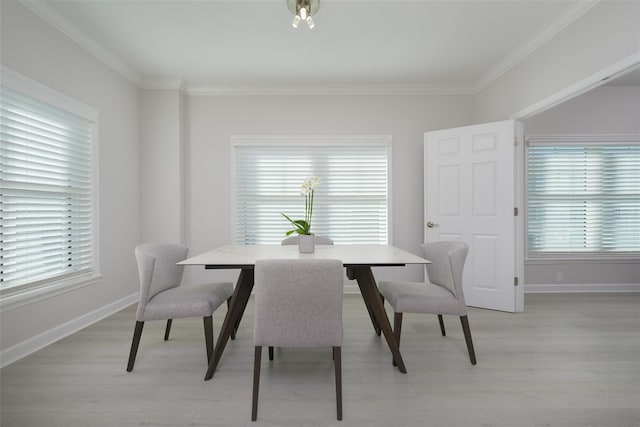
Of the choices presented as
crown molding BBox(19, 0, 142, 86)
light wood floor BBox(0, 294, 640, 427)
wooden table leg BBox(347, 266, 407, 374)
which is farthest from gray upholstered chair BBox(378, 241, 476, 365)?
crown molding BBox(19, 0, 142, 86)

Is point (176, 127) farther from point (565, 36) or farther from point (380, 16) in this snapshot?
point (565, 36)

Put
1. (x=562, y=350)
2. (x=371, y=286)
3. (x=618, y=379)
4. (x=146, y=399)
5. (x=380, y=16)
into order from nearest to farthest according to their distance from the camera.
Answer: (x=146, y=399)
(x=618, y=379)
(x=371, y=286)
(x=562, y=350)
(x=380, y=16)

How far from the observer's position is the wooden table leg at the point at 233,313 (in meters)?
1.95

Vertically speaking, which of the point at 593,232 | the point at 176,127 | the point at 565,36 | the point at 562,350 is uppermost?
the point at 565,36

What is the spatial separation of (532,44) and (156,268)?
4.01m

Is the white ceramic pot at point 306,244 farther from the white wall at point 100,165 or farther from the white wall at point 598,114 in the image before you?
the white wall at point 598,114

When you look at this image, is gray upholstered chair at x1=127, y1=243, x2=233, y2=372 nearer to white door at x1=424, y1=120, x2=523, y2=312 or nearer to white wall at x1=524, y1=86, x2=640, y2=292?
white door at x1=424, y1=120, x2=523, y2=312

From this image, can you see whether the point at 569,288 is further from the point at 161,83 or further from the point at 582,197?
the point at 161,83

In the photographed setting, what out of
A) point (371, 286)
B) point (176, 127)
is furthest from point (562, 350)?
point (176, 127)

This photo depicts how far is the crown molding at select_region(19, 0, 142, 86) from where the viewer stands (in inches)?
95.1

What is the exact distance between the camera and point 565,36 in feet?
8.86

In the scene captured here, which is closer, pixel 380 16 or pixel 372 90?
pixel 380 16

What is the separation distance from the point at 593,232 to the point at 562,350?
260cm

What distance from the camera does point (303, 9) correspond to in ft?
7.07
